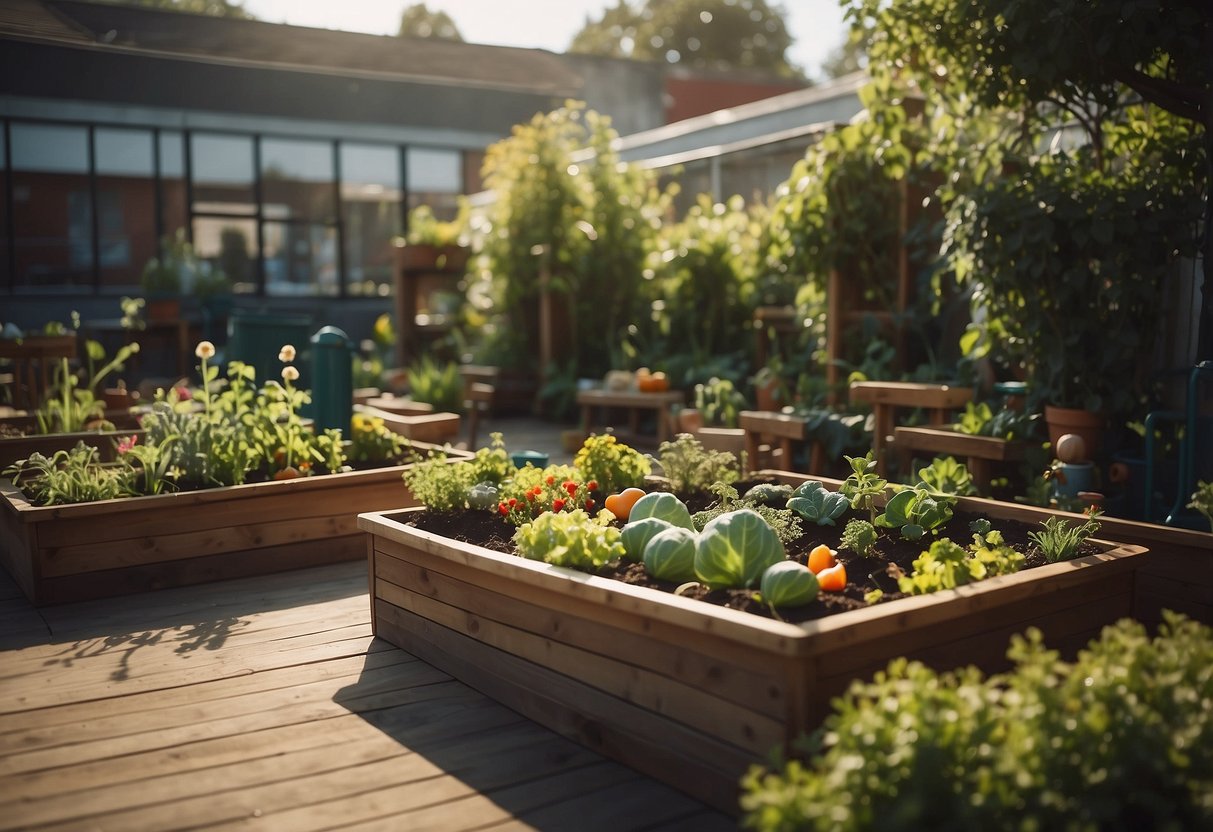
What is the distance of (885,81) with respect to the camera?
5.53 m

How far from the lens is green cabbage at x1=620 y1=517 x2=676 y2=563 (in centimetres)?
300

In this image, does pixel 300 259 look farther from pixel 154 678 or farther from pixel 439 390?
pixel 154 678

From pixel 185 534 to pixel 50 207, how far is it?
1107cm

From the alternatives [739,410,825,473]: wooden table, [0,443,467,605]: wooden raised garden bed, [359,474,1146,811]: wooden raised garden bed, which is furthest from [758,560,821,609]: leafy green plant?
[739,410,825,473]: wooden table

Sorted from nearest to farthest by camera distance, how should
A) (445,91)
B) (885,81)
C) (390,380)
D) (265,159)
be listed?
(885,81)
(390,380)
(265,159)
(445,91)

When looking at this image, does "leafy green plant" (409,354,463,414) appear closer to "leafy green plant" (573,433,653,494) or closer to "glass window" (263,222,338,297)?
"leafy green plant" (573,433,653,494)

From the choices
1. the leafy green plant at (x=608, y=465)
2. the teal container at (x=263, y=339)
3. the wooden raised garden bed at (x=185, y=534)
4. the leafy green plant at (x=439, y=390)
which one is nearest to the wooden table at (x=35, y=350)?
the teal container at (x=263, y=339)

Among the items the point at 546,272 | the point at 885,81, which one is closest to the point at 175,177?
the point at 546,272

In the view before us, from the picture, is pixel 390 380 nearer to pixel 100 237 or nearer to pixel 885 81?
pixel 885 81

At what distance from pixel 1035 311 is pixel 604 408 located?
13.8 feet

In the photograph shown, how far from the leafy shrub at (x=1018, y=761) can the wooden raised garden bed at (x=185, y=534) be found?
9.70 feet

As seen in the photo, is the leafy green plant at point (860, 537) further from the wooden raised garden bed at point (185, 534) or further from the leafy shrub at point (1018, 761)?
the wooden raised garden bed at point (185, 534)

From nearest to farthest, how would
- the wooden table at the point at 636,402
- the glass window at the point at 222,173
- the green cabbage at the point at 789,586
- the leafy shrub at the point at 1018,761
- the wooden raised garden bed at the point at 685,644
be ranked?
the leafy shrub at the point at 1018,761 < the wooden raised garden bed at the point at 685,644 < the green cabbage at the point at 789,586 < the wooden table at the point at 636,402 < the glass window at the point at 222,173

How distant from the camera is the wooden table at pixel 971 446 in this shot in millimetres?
4410
